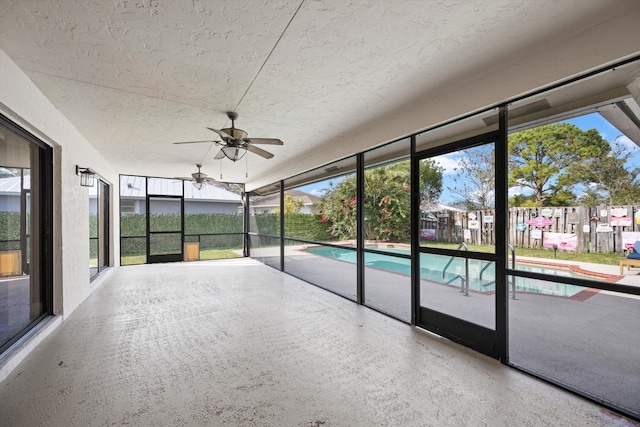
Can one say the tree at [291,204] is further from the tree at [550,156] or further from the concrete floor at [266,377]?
the tree at [550,156]

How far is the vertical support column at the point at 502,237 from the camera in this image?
2.55m

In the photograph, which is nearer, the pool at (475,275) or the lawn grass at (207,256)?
the pool at (475,275)

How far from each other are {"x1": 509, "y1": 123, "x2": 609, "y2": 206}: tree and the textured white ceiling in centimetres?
61

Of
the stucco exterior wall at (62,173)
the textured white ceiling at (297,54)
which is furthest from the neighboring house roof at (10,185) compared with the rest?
the textured white ceiling at (297,54)

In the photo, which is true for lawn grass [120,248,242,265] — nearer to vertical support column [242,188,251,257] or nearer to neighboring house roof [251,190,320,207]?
vertical support column [242,188,251,257]

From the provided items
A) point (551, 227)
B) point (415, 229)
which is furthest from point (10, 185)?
point (551, 227)

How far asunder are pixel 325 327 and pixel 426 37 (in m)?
3.06

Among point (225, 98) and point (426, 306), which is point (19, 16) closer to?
point (225, 98)

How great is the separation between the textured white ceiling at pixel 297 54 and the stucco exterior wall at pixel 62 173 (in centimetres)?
16

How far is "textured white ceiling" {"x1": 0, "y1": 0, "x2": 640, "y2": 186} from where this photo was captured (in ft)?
5.85

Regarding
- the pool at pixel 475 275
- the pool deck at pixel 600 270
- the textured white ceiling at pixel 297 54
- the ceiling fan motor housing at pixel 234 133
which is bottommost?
the pool at pixel 475 275

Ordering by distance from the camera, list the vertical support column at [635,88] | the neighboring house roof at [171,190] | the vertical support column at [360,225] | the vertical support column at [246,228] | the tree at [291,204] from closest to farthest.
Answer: the vertical support column at [635,88] < the vertical support column at [360,225] < the tree at [291,204] < the neighboring house roof at [171,190] < the vertical support column at [246,228]

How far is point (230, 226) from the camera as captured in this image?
9867 mm

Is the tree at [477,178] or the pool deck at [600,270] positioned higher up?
the tree at [477,178]
